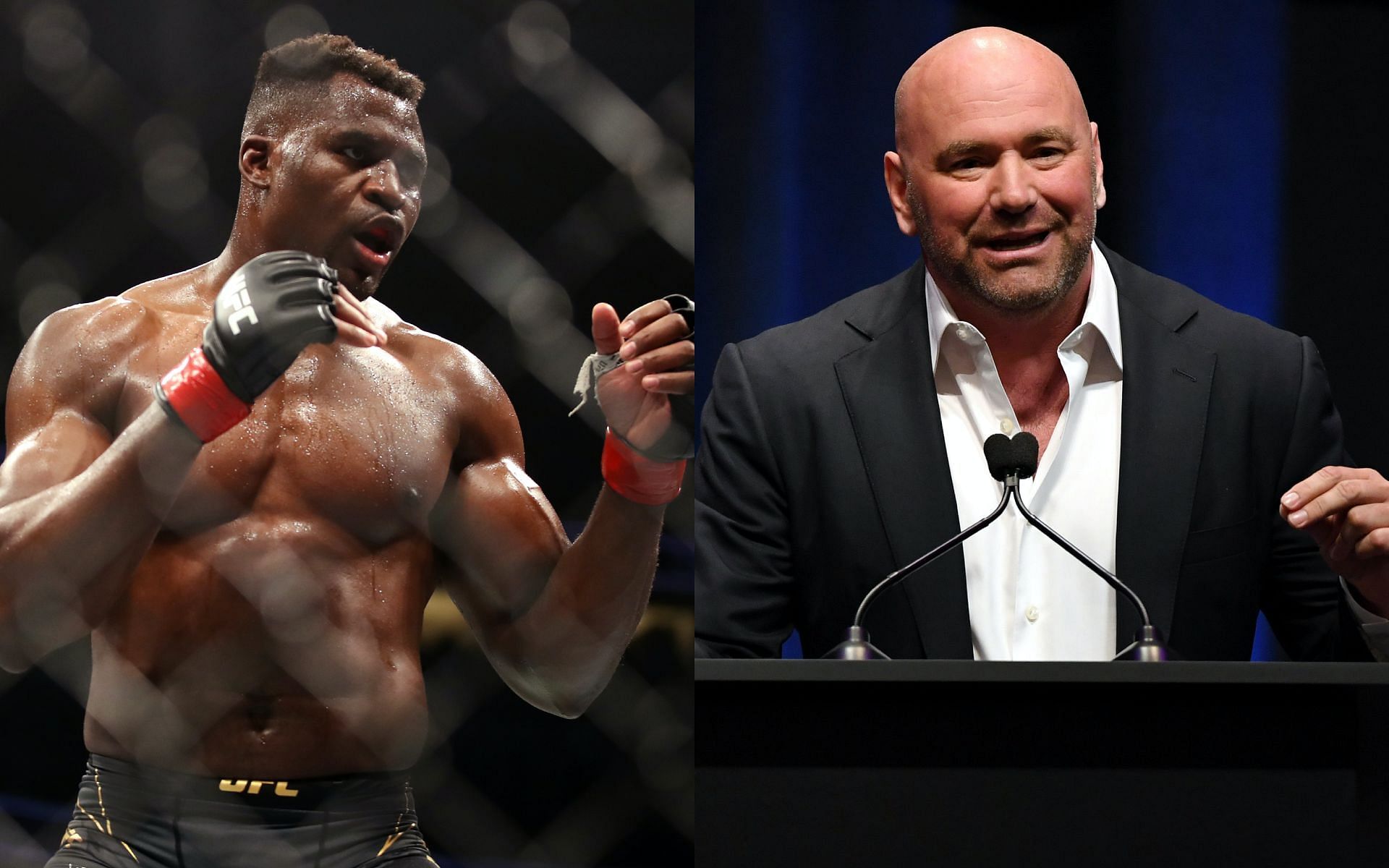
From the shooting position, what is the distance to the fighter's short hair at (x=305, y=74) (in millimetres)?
1390

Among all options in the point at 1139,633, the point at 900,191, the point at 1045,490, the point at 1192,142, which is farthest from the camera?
the point at 1192,142

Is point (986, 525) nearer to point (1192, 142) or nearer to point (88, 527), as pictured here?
point (88, 527)

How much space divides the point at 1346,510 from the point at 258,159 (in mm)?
1114

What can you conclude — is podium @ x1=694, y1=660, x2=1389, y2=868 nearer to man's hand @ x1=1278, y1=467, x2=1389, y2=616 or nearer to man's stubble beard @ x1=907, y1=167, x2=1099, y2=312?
man's hand @ x1=1278, y1=467, x2=1389, y2=616

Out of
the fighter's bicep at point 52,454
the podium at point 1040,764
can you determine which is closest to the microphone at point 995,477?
the podium at point 1040,764

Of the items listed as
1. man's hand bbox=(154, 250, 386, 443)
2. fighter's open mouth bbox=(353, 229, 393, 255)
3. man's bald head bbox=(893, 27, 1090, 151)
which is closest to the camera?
man's hand bbox=(154, 250, 386, 443)

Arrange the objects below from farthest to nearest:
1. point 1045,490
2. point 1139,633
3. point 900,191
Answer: point 900,191
point 1045,490
point 1139,633

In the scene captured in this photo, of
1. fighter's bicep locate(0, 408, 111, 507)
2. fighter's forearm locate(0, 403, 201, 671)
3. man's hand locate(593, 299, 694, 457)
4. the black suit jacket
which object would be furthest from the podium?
fighter's bicep locate(0, 408, 111, 507)

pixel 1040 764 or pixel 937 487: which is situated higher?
pixel 937 487

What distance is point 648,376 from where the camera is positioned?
1.14 meters

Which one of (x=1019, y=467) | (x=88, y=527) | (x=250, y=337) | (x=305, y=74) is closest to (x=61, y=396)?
(x=88, y=527)

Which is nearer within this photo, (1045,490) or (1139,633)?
(1139,633)

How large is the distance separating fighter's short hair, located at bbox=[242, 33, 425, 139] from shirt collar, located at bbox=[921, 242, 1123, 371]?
664 mm

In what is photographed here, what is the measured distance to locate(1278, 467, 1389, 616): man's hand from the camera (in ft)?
3.85
